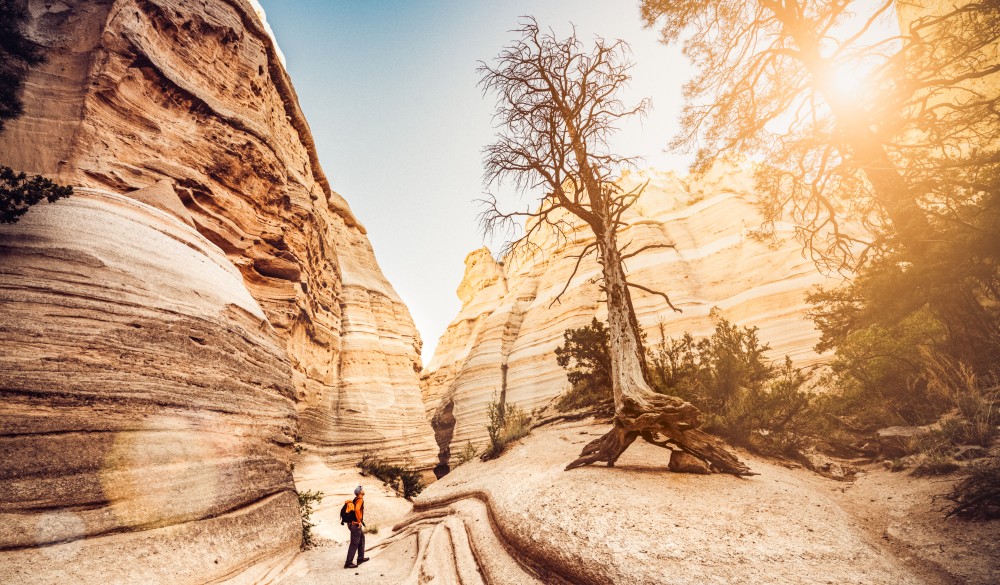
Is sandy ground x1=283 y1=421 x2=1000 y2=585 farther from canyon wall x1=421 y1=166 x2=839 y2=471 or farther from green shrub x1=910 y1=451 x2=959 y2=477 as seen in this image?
canyon wall x1=421 y1=166 x2=839 y2=471

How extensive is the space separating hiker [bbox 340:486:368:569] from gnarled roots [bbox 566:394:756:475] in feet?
14.5

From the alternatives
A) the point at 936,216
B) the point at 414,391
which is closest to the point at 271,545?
the point at 936,216

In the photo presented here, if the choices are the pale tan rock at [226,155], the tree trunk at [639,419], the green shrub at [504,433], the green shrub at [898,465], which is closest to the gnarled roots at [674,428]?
the tree trunk at [639,419]

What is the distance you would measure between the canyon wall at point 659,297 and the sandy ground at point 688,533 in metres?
10.6

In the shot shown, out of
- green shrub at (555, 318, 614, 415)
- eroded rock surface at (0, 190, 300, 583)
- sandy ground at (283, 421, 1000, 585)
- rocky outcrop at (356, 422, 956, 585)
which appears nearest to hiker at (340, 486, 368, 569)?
sandy ground at (283, 421, 1000, 585)

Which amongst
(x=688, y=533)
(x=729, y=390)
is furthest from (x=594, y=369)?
(x=688, y=533)

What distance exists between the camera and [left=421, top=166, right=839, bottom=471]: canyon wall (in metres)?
17.2

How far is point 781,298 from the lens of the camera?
55.7ft

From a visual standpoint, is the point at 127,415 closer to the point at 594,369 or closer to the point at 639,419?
the point at 639,419

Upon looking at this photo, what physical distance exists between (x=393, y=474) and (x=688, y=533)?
55.0ft

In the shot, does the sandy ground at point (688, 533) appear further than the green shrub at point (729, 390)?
No

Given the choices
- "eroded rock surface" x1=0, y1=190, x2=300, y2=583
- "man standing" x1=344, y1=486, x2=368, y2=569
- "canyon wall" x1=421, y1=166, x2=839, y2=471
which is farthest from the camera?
"canyon wall" x1=421, y1=166, x2=839, y2=471

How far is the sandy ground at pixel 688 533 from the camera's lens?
267 centimetres

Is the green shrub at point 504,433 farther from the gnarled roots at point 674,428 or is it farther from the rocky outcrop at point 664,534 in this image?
the gnarled roots at point 674,428
